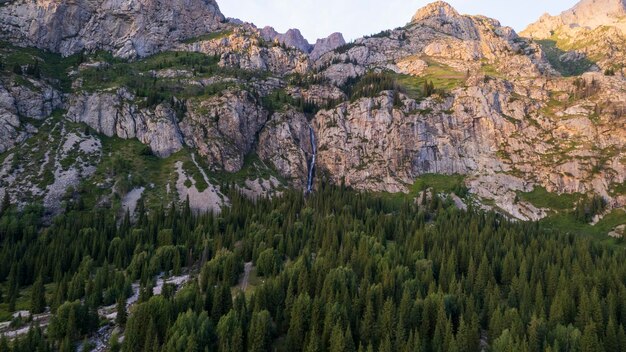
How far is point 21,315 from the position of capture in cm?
9150

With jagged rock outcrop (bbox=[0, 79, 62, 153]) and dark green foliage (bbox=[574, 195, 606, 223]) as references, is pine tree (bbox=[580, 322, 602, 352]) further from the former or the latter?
jagged rock outcrop (bbox=[0, 79, 62, 153])

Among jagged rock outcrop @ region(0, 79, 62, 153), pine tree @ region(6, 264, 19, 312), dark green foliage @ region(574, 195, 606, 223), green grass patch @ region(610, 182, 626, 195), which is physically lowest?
pine tree @ region(6, 264, 19, 312)

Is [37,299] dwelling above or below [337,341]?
below

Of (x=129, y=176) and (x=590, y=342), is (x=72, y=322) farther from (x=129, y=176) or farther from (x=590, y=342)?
(x=129, y=176)

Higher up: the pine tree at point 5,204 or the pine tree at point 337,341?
the pine tree at point 5,204

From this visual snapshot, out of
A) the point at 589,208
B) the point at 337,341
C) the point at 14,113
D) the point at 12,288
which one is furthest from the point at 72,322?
the point at 589,208

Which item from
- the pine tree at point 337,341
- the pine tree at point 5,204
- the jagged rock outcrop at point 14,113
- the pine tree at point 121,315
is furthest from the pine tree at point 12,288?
the jagged rock outcrop at point 14,113

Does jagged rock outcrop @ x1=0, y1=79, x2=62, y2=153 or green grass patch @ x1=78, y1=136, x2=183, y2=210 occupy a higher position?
jagged rock outcrop @ x1=0, y1=79, x2=62, y2=153

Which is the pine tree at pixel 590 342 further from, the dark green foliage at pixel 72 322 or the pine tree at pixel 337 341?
the dark green foliage at pixel 72 322

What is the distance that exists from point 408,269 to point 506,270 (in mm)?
25757

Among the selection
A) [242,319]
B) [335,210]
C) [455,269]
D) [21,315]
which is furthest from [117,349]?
[335,210]

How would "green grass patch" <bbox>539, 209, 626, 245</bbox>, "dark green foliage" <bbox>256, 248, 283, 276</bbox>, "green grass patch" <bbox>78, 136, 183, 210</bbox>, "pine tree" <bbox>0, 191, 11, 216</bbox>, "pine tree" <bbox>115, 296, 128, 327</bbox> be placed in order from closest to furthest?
"pine tree" <bbox>115, 296, 128, 327</bbox> → "dark green foliage" <bbox>256, 248, 283, 276</bbox> → "pine tree" <bbox>0, 191, 11, 216</bbox> → "green grass patch" <bbox>78, 136, 183, 210</bbox> → "green grass patch" <bbox>539, 209, 626, 245</bbox>

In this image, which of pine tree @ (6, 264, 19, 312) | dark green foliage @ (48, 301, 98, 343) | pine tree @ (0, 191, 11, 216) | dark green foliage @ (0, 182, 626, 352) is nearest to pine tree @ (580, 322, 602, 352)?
dark green foliage @ (0, 182, 626, 352)

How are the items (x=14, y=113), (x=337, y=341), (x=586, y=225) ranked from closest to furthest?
(x=337, y=341), (x=586, y=225), (x=14, y=113)
